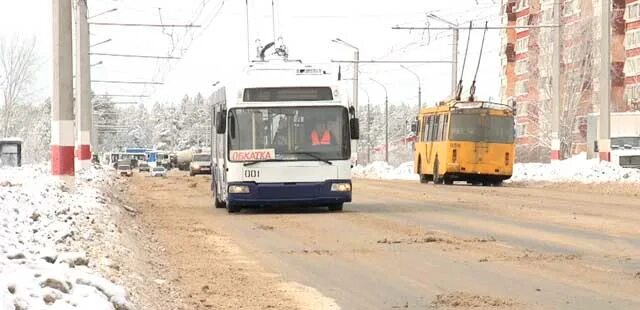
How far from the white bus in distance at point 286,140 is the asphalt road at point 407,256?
55cm

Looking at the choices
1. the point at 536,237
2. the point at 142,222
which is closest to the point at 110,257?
the point at 536,237

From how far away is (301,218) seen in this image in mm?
20953

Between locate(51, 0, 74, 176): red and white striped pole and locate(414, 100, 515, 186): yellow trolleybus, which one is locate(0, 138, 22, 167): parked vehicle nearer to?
locate(414, 100, 515, 186): yellow trolleybus

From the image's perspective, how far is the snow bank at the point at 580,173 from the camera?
37.1 metres

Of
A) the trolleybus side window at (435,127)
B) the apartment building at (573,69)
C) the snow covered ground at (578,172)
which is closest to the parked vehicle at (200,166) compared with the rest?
the apartment building at (573,69)

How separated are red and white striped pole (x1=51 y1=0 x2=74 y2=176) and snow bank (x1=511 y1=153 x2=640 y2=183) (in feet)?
60.4

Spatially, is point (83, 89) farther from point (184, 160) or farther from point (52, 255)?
point (184, 160)

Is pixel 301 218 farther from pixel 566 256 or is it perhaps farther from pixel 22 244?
pixel 22 244

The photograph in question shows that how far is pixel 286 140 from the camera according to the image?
2197 centimetres

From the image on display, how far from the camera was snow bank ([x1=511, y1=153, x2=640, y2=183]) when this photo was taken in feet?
122

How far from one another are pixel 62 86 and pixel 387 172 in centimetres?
3792

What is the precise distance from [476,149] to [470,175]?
Result: 49.7 inches

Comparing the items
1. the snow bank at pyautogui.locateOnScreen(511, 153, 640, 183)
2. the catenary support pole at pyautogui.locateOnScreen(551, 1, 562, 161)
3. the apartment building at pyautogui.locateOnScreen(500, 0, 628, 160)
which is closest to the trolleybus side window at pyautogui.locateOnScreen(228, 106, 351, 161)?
the snow bank at pyautogui.locateOnScreen(511, 153, 640, 183)

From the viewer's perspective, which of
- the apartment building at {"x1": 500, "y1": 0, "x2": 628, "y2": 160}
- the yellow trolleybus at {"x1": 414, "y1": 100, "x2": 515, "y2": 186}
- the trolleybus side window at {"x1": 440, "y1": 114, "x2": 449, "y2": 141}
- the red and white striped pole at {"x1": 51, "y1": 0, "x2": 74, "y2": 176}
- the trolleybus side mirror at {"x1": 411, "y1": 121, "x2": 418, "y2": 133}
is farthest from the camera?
the apartment building at {"x1": 500, "y1": 0, "x2": 628, "y2": 160}
